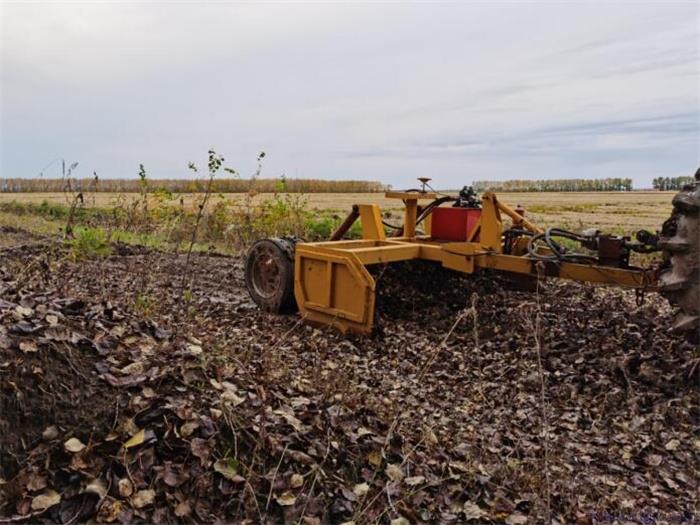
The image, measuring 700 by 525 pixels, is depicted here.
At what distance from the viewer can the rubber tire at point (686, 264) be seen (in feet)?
15.0

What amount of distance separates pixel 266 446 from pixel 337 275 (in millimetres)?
3553

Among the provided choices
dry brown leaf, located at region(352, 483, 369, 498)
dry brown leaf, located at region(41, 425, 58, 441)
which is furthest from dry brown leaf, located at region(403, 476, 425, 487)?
dry brown leaf, located at region(41, 425, 58, 441)

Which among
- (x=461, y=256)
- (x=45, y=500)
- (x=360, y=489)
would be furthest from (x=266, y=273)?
(x=45, y=500)

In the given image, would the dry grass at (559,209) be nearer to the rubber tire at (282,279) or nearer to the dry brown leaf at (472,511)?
the rubber tire at (282,279)

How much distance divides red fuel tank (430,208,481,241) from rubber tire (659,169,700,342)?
3.21 meters

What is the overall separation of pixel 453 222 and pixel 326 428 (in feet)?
15.5

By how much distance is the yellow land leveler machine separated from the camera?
4.70m

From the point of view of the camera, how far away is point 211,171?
18.1 ft

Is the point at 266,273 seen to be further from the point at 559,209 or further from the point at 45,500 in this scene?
the point at 559,209

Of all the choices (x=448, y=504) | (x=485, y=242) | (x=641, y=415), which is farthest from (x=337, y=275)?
(x=448, y=504)

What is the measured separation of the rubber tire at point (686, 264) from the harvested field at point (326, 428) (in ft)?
2.22

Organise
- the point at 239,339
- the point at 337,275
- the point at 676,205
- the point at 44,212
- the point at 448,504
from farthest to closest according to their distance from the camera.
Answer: the point at 44,212
the point at 337,275
the point at 239,339
the point at 676,205
the point at 448,504

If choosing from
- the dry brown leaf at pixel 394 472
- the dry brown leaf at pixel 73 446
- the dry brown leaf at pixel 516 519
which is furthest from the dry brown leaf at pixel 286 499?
the dry brown leaf at pixel 516 519

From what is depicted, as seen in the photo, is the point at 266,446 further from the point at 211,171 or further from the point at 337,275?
the point at 337,275
